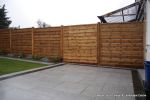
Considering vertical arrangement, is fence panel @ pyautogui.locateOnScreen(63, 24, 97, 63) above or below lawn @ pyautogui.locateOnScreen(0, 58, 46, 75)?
above

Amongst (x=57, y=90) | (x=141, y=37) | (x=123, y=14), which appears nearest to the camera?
(x=57, y=90)

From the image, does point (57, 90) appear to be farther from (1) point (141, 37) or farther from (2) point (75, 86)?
(1) point (141, 37)

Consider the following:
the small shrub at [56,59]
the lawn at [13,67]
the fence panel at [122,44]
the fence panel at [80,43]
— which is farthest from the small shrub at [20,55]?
the fence panel at [122,44]

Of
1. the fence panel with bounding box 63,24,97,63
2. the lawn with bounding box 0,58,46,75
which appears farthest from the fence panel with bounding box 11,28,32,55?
the lawn with bounding box 0,58,46,75

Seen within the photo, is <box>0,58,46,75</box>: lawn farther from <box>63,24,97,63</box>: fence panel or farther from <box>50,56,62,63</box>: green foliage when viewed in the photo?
<box>63,24,97,63</box>: fence panel

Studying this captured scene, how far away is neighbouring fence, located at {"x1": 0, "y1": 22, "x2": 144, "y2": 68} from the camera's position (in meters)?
7.97

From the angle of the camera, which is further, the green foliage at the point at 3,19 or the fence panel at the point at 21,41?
the green foliage at the point at 3,19

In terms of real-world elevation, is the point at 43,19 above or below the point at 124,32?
above

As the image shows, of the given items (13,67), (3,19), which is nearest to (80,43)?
(13,67)

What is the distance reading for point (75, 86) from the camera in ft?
15.4

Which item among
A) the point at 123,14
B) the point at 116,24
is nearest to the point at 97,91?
the point at 116,24

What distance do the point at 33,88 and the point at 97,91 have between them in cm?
167

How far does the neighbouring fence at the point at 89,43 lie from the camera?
7.97 metres

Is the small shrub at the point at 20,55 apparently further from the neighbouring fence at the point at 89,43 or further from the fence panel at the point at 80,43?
the fence panel at the point at 80,43
